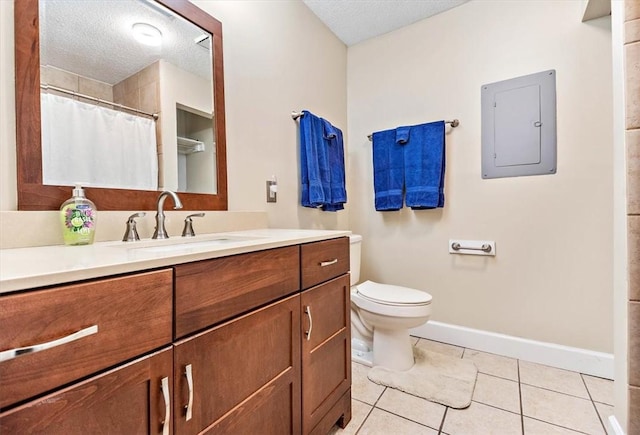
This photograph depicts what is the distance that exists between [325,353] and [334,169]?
1292 millimetres

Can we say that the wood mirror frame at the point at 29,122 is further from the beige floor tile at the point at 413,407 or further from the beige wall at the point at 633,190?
the beige wall at the point at 633,190

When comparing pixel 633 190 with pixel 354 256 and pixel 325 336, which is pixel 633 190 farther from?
pixel 354 256

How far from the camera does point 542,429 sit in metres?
1.27

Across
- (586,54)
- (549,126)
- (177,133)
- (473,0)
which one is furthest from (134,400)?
(473,0)

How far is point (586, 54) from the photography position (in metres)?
1.69

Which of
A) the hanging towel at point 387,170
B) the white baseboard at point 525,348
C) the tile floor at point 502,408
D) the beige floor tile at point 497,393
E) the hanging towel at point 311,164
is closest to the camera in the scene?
the tile floor at point 502,408

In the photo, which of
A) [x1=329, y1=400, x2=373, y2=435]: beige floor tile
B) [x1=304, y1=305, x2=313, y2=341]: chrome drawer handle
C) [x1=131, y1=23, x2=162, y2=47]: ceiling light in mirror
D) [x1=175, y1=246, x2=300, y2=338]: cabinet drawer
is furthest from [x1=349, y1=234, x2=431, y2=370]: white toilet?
[x1=131, y1=23, x2=162, y2=47]: ceiling light in mirror

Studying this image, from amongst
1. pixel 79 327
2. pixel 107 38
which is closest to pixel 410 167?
pixel 107 38

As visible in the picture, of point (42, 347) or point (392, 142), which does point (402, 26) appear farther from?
point (42, 347)

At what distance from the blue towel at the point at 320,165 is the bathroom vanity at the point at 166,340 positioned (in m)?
0.81

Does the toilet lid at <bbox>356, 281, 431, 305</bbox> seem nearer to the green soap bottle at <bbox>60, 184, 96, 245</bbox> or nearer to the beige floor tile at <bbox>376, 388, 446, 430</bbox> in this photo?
the beige floor tile at <bbox>376, 388, 446, 430</bbox>

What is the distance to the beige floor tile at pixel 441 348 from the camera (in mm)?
1965

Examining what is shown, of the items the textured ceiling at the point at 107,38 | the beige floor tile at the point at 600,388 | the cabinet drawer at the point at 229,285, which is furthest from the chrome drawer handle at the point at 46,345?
the beige floor tile at the point at 600,388

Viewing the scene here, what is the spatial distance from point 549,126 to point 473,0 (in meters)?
0.98
